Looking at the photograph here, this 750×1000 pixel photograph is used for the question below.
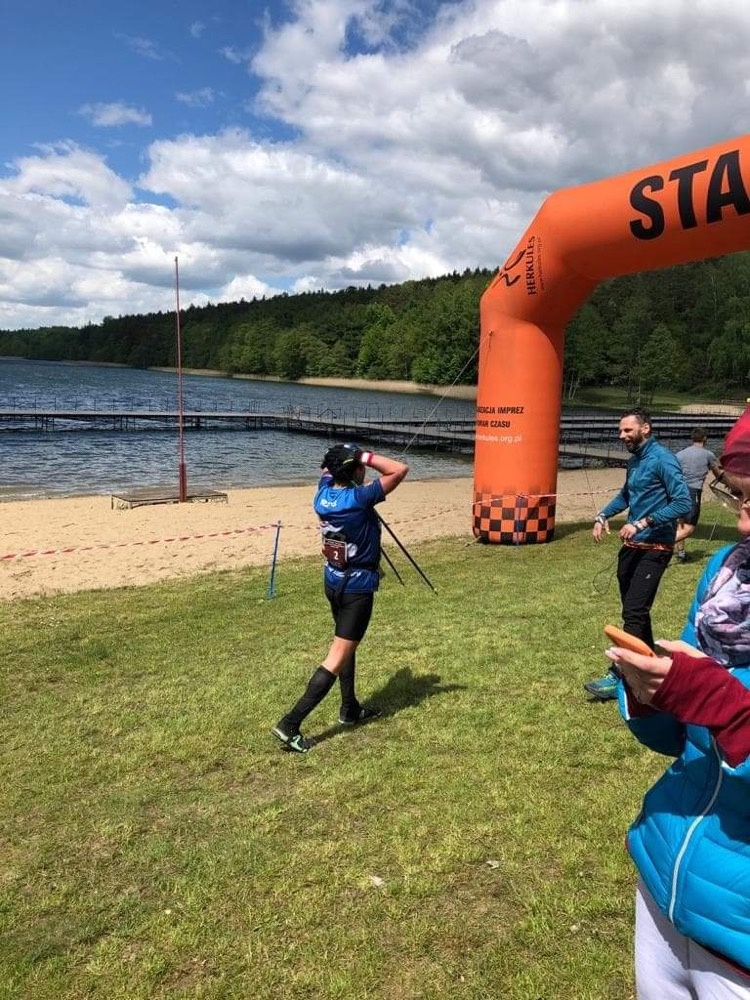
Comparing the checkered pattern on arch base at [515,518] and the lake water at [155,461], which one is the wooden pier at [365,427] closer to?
the lake water at [155,461]

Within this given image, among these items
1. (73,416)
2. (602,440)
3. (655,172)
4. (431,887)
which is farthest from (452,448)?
(431,887)

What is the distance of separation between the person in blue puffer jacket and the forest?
65335 millimetres

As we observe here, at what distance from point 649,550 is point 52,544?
449 inches

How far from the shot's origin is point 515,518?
11141 mm

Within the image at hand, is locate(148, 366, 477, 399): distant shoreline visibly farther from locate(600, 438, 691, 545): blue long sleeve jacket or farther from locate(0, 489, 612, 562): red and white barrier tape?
locate(600, 438, 691, 545): blue long sleeve jacket

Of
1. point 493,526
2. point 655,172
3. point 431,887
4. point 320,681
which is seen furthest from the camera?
point 493,526

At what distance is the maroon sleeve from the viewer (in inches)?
53.7

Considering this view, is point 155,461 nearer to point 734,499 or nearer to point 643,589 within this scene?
point 643,589

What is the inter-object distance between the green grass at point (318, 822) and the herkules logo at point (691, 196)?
456 cm

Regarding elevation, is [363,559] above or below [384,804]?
above

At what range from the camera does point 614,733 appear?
14.6 ft

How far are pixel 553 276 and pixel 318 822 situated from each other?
8.40 metres

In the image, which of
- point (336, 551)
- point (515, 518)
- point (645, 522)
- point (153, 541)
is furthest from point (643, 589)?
point (153, 541)

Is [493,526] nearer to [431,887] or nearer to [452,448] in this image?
[431,887]
